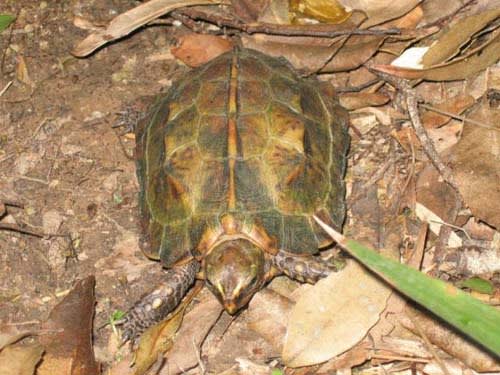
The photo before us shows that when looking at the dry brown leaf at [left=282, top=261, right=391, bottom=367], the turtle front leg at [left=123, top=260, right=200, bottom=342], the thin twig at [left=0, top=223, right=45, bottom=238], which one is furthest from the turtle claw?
the thin twig at [left=0, top=223, right=45, bottom=238]

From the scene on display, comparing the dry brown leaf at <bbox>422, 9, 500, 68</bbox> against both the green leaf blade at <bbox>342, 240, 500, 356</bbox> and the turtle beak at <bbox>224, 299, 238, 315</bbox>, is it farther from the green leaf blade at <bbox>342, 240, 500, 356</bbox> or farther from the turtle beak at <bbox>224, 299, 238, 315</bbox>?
the green leaf blade at <bbox>342, 240, 500, 356</bbox>

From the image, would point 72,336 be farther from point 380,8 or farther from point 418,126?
point 380,8

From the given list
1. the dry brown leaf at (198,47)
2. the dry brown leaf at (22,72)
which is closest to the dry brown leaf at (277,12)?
the dry brown leaf at (198,47)

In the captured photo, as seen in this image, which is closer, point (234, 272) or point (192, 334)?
point (234, 272)

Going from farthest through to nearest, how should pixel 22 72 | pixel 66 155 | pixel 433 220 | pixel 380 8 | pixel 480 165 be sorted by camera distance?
pixel 22 72, pixel 66 155, pixel 380 8, pixel 433 220, pixel 480 165

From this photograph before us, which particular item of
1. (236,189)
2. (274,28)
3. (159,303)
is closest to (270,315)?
(159,303)

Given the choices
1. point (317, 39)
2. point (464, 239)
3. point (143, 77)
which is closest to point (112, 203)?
point (143, 77)

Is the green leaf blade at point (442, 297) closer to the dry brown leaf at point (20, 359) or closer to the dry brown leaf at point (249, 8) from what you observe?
the dry brown leaf at point (20, 359)

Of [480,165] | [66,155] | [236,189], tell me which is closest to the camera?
[236,189]
